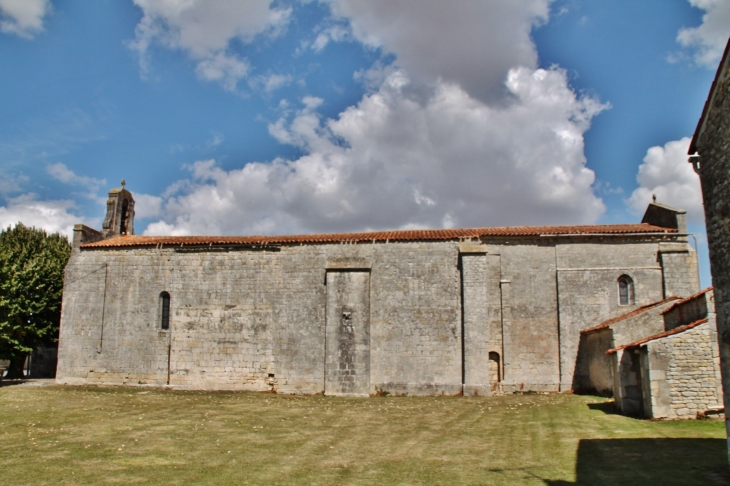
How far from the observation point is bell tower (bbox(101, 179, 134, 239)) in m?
25.8

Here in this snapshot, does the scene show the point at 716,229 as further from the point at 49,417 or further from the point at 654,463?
the point at 49,417

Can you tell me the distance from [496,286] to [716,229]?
1257cm

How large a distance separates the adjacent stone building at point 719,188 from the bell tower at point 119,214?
25093mm

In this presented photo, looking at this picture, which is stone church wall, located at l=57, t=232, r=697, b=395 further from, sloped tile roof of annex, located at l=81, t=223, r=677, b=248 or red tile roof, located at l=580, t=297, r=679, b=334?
red tile roof, located at l=580, t=297, r=679, b=334

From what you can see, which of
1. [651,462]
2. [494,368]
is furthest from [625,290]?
[651,462]

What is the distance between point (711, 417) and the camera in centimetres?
1321

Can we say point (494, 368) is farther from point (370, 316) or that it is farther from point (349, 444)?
point (349, 444)

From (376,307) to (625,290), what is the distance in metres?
10.1

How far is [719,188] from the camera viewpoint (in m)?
8.62

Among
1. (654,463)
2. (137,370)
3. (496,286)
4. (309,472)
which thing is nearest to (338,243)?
(496,286)

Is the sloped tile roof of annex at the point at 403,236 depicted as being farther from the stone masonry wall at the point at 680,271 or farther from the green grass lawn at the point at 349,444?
the green grass lawn at the point at 349,444

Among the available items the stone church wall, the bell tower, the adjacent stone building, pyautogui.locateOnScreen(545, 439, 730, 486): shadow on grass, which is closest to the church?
the stone church wall

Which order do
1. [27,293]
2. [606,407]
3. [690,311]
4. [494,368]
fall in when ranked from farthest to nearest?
[27,293], [494,368], [606,407], [690,311]

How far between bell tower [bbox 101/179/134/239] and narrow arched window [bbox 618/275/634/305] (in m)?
23.8
